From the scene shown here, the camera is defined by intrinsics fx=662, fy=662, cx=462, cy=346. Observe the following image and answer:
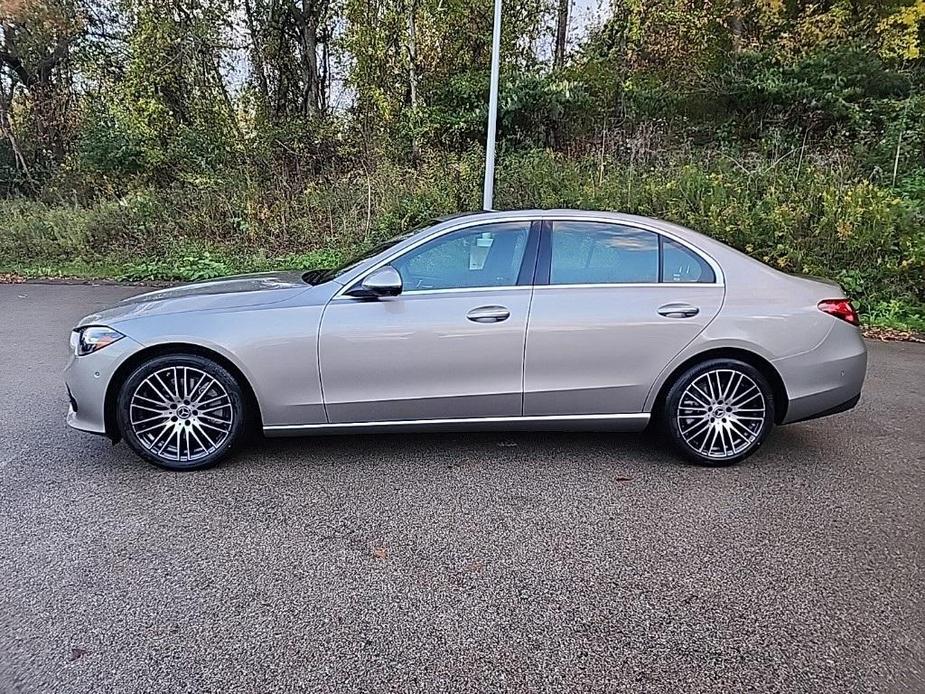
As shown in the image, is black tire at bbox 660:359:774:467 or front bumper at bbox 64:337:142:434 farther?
black tire at bbox 660:359:774:467

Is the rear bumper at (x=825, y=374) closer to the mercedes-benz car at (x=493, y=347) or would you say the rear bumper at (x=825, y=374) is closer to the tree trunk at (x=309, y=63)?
the mercedes-benz car at (x=493, y=347)

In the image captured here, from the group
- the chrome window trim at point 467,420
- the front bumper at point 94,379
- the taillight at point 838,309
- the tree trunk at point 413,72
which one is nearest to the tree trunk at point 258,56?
the tree trunk at point 413,72

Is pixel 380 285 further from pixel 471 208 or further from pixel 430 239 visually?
pixel 471 208

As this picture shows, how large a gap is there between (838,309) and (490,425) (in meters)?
2.19

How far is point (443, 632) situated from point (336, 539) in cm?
85

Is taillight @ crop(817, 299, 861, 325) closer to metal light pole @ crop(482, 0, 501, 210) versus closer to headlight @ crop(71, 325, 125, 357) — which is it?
headlight @ crop(71, 325, 125, 357)

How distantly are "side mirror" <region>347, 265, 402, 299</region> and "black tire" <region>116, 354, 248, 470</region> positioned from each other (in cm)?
88

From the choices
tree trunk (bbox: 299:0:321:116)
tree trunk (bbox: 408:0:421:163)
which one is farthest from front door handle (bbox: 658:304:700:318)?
tree trunk (bbox: 299:0:321:116)

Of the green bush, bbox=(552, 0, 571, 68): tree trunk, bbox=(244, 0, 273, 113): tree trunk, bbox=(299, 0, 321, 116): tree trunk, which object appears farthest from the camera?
bbox=(299, 0, 321, 116): tree trunk

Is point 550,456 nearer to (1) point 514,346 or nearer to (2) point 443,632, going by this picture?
(1) point 514,346

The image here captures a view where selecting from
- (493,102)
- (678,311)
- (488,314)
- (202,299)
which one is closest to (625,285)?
(678,311)

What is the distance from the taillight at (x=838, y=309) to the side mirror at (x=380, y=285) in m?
2.50

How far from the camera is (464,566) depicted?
2887 millimetres

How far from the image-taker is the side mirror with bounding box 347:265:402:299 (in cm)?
368
